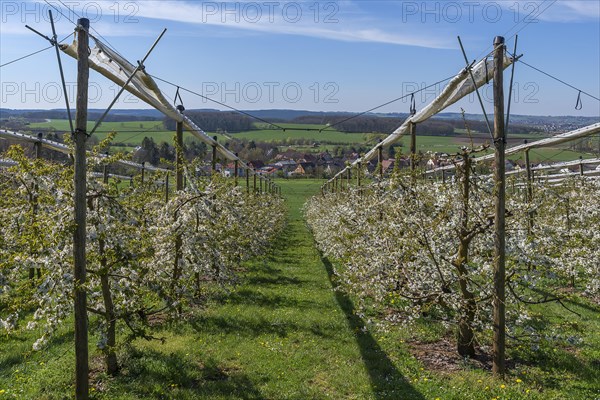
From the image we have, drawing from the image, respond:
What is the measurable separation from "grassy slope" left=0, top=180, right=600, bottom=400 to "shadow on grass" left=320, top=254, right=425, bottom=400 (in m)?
0.02

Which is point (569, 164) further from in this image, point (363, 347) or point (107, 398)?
point (107, 398)

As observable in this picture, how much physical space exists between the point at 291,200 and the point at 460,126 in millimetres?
62174

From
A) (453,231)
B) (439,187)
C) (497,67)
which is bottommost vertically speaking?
(453,231)

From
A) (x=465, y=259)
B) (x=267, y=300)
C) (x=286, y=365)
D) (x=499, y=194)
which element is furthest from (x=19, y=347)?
(x=499, y=194)

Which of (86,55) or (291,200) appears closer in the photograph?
(86,55)

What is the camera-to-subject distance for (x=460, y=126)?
32.4 ft

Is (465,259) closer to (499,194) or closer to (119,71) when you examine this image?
(499,194)

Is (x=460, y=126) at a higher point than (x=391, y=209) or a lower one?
higher

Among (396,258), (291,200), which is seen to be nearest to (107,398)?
(396,258)

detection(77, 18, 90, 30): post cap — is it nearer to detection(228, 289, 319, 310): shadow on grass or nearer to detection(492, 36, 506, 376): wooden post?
detection(492, 36, 506, 376): wooden post

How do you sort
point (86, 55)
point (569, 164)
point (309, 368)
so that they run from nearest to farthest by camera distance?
point (86, 55) → point (309, 368) → point (569, 164)

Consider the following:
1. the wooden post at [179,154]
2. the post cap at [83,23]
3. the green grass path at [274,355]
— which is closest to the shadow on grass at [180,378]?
the green grass path at [274,355]

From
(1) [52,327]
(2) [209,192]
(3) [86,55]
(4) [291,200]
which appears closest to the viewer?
(3) [86,55]

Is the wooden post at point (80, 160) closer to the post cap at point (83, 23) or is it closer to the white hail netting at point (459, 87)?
the post cap at point (83, 23)
